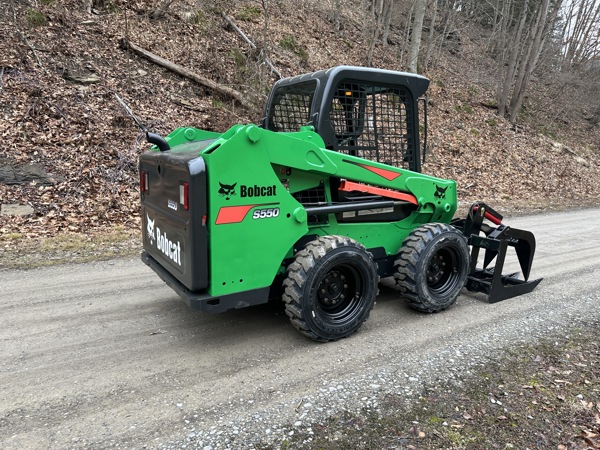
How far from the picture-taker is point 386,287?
5.28m

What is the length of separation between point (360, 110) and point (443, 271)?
6.45ft

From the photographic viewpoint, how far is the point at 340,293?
13.1ft

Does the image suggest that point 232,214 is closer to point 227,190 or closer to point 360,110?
point 227,190

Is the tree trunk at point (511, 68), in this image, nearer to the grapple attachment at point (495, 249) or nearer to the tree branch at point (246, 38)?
the tree branch at point (246, 38)

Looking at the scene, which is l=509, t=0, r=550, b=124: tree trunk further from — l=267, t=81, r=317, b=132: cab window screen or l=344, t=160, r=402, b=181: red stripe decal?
l=344, t=160, r=402, b=181: red stripe decal

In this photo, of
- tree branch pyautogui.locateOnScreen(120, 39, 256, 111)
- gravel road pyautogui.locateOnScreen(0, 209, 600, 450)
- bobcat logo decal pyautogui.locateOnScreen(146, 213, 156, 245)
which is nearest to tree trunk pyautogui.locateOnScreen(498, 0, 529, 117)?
tree branch pyautogui.locateOnScreen(120, 39, 256, 111)

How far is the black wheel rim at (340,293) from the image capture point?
387 cm

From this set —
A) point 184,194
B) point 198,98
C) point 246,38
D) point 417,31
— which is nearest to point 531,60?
point 417,31

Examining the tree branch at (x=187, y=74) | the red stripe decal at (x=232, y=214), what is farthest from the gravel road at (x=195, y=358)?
the tree branch at (x=187, y=74)

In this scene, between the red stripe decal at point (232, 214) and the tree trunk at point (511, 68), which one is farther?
the tree trunk at point (511, 68)

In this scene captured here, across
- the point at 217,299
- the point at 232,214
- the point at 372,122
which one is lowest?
the point at 217,299

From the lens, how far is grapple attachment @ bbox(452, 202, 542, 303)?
485 centimetres

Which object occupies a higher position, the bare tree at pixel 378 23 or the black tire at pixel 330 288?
the bare tree at pixel 378 23

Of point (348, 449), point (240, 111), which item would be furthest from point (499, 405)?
point (240, 111)
